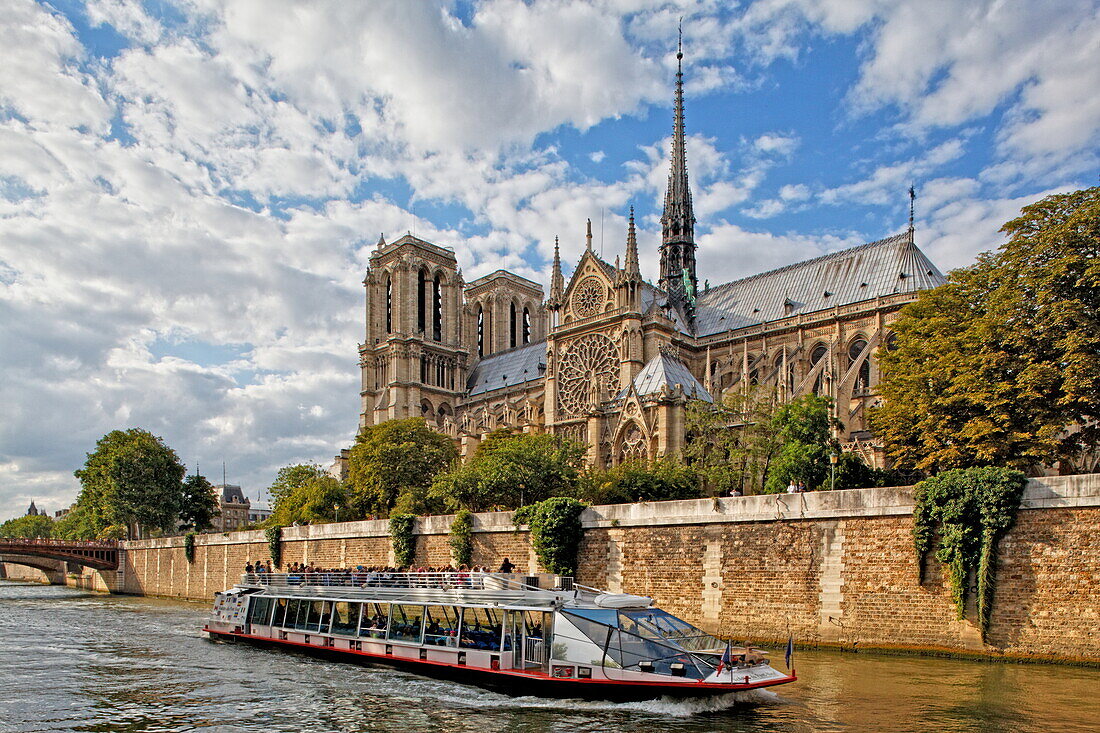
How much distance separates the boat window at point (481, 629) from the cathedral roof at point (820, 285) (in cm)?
4324

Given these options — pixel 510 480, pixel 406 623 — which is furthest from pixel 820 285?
pixel 406 623

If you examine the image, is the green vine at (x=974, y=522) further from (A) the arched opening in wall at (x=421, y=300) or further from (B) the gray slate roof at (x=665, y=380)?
(A) the arched opening in wall at (x=421, y=300)

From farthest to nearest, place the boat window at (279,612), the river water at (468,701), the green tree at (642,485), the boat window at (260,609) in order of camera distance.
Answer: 1. the green tree at (642,485)
2. the boat window at (260,609)
3. the boat window at (279,612)
4. the river water at (468,701)

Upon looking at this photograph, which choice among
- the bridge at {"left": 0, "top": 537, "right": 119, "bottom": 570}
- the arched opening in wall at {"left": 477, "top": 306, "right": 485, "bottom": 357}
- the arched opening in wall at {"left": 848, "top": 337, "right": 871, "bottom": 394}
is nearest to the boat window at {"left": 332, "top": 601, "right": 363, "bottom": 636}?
the arched opening in wall at {"left": 848, "top": 337, "right": 871, "bottom": 394}

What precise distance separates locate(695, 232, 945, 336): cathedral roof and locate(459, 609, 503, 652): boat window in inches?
1703

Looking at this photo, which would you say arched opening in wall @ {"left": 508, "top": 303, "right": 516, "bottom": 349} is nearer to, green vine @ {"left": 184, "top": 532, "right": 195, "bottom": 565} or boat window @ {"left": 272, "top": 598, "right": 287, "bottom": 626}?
Answer: green vine @ {"left": 184, "top": 532, "right": 195, "bottom": 565}

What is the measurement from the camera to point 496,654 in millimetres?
19609

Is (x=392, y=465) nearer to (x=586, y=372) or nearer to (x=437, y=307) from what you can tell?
(x=586, y=372)

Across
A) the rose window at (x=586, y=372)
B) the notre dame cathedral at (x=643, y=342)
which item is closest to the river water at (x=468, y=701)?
the notre dame cathedral at (x=643, y=342)

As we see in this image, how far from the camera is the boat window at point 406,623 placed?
22312 mm

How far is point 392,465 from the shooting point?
1984 inches

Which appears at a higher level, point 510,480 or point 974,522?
point 510,480

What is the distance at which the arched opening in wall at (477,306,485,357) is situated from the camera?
105688 mm

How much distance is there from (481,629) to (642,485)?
17.8 m
